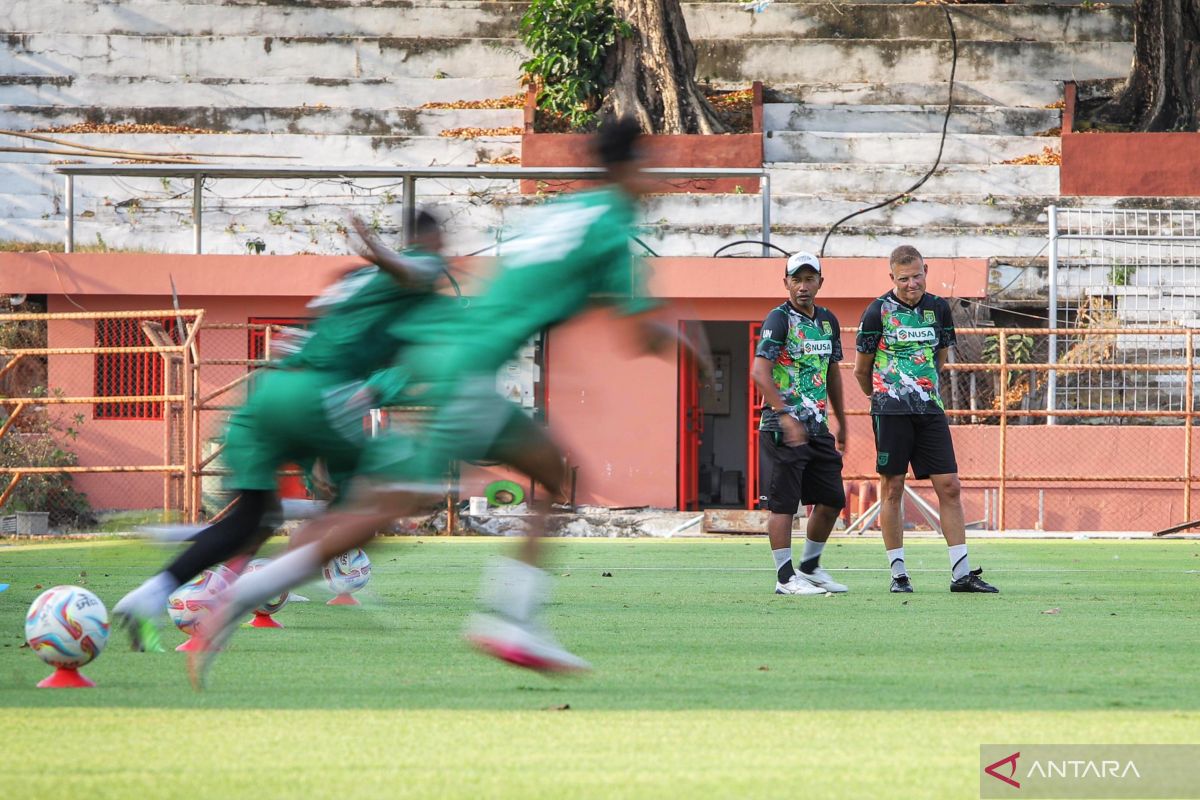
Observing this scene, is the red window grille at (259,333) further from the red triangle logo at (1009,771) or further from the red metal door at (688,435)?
the red triangle logo at (1009,771)

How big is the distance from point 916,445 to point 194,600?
4.81 m

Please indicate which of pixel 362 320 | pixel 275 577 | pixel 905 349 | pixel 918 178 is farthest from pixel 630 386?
pixel 275 577

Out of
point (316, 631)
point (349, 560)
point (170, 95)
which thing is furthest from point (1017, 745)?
point (170, 95)

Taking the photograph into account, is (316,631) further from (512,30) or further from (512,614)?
(512,30)

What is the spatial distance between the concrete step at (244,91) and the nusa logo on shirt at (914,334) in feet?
60.1

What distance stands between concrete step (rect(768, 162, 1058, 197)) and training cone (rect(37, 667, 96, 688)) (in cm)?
1924

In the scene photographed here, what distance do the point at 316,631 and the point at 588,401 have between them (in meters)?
13.3

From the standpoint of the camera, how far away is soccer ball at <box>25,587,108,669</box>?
17.8 ft

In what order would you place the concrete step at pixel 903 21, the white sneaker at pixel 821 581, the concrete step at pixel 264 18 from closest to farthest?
the white sneaker at pixel 821 581
the concrete step at pixel 264 18
the concrete step at pixel 903 21

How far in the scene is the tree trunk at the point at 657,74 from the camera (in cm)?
2539

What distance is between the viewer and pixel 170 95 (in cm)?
2680

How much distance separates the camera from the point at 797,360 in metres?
9.57

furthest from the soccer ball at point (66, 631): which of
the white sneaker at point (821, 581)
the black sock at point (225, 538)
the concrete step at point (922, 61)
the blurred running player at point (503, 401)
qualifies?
the concrete step at point (922, 61)

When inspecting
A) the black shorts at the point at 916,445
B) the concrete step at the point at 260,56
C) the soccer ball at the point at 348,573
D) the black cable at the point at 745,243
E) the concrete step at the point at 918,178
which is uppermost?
the concrete step at the point at 260,56
